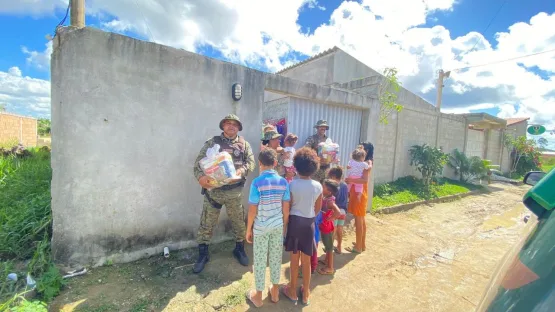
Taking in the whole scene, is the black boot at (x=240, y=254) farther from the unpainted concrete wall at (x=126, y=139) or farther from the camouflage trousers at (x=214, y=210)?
the unpainted concrete wall at (x=126, y=139)

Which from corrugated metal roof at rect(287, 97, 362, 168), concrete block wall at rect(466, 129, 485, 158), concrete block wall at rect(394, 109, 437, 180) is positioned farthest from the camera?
concrete block wall at rect(466, 129, 485, 158)

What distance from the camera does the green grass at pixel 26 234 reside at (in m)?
2.46

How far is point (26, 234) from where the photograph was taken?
3059 millimetres

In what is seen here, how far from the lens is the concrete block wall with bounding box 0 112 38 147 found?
1178cm

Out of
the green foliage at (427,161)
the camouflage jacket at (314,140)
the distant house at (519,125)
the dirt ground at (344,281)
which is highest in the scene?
the distant house at (519,125)

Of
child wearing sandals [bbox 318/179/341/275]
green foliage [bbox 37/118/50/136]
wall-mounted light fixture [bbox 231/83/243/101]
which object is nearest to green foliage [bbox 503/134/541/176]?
child wearing sandals [bbox 318/179/341/275]

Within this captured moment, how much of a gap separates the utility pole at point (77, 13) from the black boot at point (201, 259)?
3053 millimetres

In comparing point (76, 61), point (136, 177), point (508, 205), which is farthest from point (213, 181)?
point (508, 205)

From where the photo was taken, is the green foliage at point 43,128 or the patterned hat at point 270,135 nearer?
the patterned hat at point 270,135

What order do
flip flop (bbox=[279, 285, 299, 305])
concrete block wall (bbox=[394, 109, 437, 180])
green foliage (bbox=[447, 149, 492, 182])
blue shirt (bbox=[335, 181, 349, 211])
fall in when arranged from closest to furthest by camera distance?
1. flip flop (bbox=[279, 285, 299, 305])
2. blue shirt (bbox=[335, 181, 349, 211])
3. concrete block wall (bbox=[394, 109, 437, 180])
4. green foliage (bbox=[447, 149, 492, 182])

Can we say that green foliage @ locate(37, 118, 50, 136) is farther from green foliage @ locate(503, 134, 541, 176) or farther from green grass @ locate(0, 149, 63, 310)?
green foliage @ locate(503, 134, 541, 176)

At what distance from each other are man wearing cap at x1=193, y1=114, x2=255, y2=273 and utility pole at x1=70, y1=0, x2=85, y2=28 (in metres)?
2.07

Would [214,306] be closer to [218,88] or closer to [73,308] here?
[73,308]

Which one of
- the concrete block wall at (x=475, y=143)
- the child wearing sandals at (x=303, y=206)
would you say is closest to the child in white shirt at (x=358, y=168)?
the child wearing sandals at (x=303, y=206)
